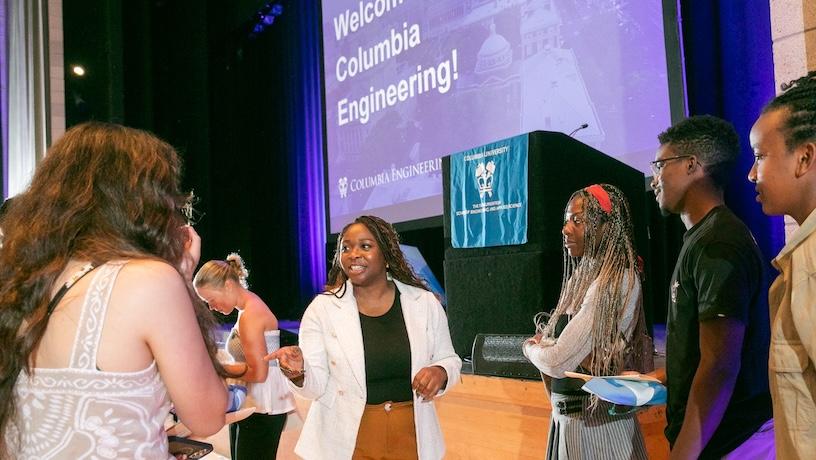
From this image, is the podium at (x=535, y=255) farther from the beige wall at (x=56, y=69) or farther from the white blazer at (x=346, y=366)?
the beige wall at (x=56, y=69)

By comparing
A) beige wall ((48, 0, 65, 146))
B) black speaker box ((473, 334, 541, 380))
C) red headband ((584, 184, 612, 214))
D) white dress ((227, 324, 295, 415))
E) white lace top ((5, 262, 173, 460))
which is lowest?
white dress ((227, 324, 295, 415))

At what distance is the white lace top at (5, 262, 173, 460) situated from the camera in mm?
1312

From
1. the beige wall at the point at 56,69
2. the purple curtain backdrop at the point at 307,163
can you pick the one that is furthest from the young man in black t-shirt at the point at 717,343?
the purple curtain backdrop at the point at 307,163

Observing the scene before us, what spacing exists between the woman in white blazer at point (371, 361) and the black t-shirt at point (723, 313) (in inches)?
38.0

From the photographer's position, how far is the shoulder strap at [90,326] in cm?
131

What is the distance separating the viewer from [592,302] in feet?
8.02

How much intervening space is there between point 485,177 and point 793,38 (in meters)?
1.62

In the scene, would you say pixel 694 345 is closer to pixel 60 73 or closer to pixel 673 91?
pixel 673 91

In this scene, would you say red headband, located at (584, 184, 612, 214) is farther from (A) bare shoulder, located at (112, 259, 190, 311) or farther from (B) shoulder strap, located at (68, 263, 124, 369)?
(B) shoulder strap, located at (68, 263, 124, 369)

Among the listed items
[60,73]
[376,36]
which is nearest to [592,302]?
[376,36]

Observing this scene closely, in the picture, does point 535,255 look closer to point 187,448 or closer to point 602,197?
point 602,197

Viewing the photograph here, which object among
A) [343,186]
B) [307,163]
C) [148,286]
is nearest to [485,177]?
[148,286]

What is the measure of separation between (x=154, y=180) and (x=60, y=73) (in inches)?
301

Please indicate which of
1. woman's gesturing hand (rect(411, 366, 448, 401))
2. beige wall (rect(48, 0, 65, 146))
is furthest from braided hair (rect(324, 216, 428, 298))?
beige wall (rect(48, 0, 65, 146))
